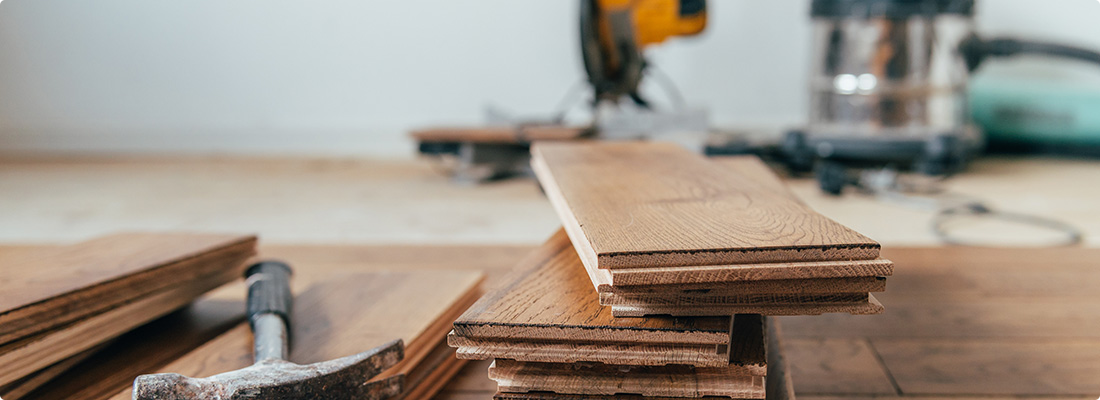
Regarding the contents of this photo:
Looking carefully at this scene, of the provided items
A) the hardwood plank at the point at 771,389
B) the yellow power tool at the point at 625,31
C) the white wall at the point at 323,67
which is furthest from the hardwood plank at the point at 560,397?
the white wall at the point at 323,67

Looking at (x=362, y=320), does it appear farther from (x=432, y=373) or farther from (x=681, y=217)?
(x=681, y=217)

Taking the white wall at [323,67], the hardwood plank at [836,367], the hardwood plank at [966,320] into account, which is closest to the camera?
the hardwood plank at [836,367]

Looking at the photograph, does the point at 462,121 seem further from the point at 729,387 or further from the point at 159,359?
the point at 729,387

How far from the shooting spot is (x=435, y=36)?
330 centimetres

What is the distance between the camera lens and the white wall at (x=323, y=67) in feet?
10.6

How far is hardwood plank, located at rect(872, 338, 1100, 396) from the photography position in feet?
2.43

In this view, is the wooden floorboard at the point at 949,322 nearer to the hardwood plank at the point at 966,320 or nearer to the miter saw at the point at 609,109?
the hardwood plank at the point at 966,320

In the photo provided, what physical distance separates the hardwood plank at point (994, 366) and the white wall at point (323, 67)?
2505 mm

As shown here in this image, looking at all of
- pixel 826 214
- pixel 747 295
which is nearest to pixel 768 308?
pixel 747 295

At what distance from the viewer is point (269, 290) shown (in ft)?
2.74

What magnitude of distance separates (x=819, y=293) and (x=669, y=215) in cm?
15

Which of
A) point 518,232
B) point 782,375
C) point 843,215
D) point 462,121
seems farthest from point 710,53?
point 782,375

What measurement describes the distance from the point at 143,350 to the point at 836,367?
2.57 feet

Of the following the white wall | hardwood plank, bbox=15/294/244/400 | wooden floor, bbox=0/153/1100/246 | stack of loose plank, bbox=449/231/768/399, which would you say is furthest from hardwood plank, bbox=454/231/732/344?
the white wall
